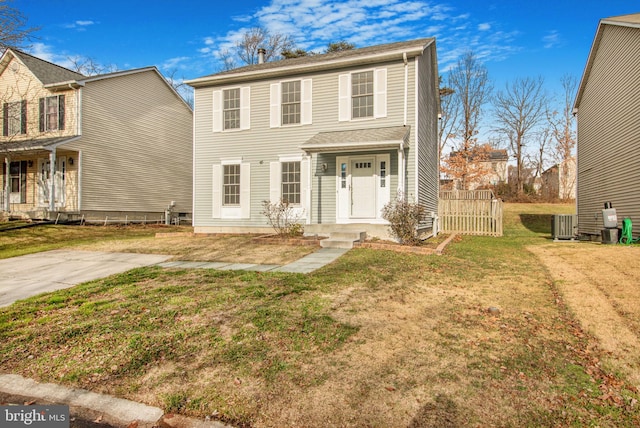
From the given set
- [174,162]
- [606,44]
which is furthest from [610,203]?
[174,162]

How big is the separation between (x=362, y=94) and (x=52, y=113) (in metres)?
15.3

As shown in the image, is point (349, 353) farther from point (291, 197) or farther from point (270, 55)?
point (270, 55)

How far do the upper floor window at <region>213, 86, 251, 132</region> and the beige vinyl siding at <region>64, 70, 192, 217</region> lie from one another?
7398mm

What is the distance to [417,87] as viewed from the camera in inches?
475

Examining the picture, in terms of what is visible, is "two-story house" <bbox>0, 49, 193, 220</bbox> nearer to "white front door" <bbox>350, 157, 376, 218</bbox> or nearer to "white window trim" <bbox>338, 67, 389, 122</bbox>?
"white window trim" <bbox>338, 67, 389, 122</bbox>

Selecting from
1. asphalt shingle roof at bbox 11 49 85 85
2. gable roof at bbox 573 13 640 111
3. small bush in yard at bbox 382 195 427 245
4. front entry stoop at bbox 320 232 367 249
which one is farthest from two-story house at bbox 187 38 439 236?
asphalt shingle roof at bbox 11 49 85 85

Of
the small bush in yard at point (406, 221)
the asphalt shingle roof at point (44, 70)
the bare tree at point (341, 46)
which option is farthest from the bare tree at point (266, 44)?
the small bush in yard at point (406, 221)

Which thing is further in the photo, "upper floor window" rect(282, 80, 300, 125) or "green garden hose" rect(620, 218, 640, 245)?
"upper floor window" rect(282, 80, 300, 125)

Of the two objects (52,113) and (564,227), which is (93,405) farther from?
(52,113)

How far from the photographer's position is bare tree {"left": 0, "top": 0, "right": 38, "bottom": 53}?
12.5 meters

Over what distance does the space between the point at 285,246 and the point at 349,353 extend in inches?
268

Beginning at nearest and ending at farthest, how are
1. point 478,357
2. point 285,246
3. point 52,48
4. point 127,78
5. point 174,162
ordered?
point 478,357, point 285,246, point 127,78, point 174,162, point 52,48

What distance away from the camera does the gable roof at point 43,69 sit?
18250mm

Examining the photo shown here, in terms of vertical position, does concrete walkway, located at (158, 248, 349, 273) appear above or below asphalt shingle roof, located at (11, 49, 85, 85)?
below
